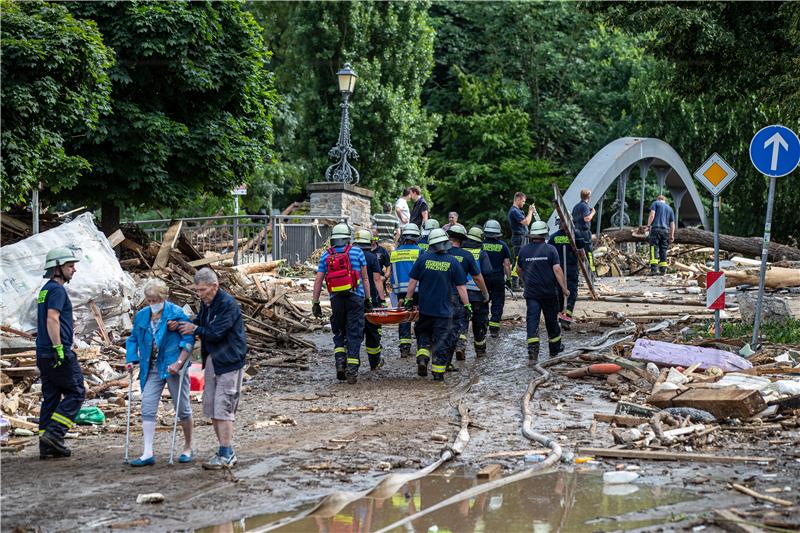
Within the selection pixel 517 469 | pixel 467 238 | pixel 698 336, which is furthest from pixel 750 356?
pixel 517 469

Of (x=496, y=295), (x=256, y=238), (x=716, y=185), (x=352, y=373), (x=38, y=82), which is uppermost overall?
(x=38, y=82)

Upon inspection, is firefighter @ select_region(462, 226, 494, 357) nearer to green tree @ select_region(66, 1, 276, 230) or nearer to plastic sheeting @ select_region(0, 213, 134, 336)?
plastic sheeting @ select_region(0, 213, 134, 336)

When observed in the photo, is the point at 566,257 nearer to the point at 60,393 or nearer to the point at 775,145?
the point at 775,145

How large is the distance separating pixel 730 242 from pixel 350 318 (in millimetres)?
19792

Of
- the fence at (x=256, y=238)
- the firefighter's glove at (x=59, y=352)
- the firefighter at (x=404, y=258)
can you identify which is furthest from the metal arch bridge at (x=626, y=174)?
the firefighter's glove at (x=59, y=352)

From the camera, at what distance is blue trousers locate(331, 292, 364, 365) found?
12773mm

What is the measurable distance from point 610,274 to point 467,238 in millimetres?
15848

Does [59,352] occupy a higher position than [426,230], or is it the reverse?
[426,230]

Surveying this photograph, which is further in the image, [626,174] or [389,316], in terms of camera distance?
[626,174]

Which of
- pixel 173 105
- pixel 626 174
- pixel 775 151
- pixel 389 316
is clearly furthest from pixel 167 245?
pixel 626 174

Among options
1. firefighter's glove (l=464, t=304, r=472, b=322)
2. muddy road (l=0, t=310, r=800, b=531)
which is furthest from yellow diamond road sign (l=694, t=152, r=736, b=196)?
muddy road (l=0, t=310, r=800, b=531)

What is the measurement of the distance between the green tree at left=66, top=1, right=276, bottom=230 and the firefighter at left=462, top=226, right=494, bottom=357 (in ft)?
19.6

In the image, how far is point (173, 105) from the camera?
1914 cm

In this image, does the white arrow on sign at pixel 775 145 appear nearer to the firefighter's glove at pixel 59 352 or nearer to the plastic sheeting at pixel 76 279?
the firefighter's glove at pixel 59 352
